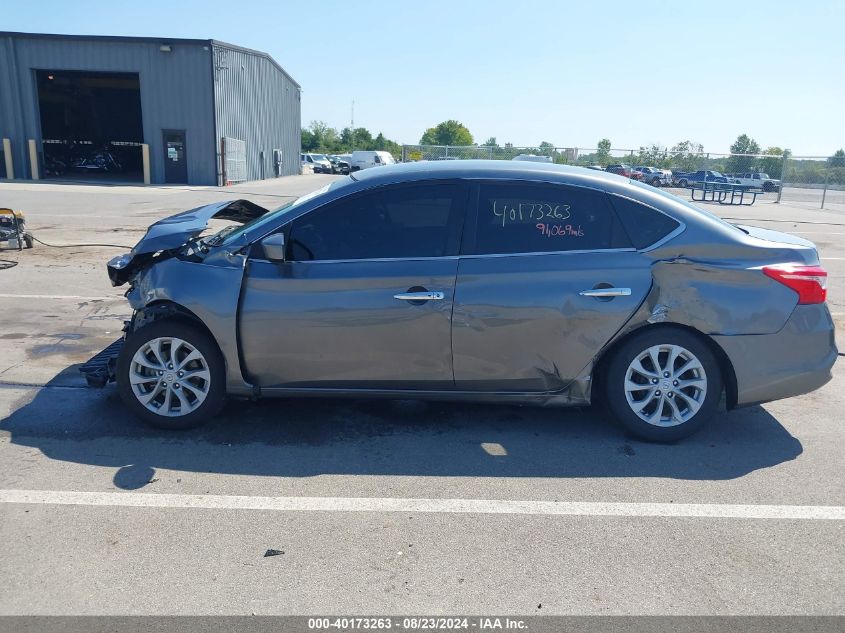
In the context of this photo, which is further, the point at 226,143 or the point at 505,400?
the point at 226,143

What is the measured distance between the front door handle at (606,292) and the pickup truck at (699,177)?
28.8 m

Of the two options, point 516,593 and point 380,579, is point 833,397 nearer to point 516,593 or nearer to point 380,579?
point 516,593

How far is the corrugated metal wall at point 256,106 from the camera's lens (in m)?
33.6

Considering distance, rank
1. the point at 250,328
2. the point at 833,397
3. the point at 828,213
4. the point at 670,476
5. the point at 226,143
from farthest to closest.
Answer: the point at 226,143
the point at 828,213
the point at 833,397
the point at 250,328
the point at 670,476

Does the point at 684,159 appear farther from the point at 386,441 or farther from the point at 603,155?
the point at 386,441

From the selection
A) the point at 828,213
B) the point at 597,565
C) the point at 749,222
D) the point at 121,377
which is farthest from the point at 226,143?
the point at 597,565

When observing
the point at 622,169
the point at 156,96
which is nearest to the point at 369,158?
the point at 156,96

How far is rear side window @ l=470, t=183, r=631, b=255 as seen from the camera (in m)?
4.41

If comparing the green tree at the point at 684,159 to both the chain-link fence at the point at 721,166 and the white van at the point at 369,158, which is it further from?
the white van at the point at 369,158

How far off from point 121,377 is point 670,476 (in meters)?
3.48

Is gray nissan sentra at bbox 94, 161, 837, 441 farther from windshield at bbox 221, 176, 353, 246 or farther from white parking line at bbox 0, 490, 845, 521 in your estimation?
white parking line at bbox 0, 490, 845, 521

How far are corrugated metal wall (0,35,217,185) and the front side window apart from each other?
3057 cm

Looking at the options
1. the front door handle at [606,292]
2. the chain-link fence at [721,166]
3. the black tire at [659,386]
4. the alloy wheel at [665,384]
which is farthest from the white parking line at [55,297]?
the chain-link fence at [721,166]

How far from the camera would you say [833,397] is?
5492 mm
